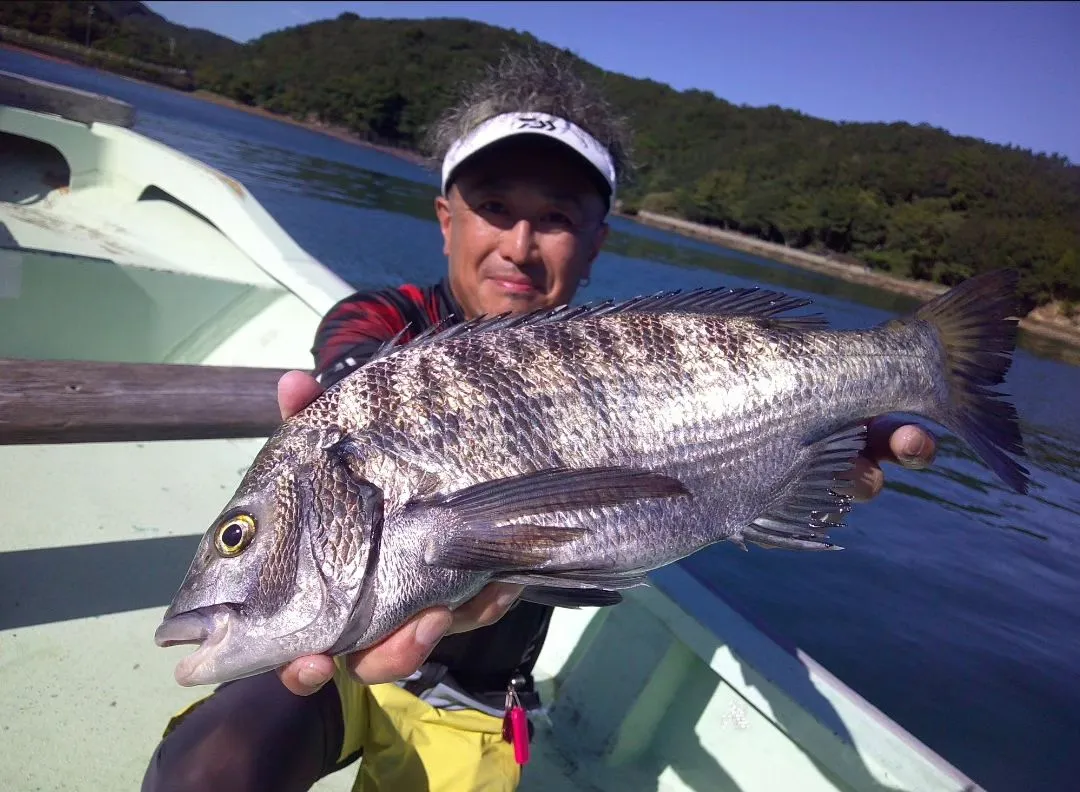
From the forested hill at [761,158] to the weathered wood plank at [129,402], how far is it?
6.66 ft

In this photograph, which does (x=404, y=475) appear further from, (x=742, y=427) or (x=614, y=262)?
(x=614, y=262)

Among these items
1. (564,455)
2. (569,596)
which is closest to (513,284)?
(564,455)

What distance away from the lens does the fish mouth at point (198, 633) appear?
119 centimetres

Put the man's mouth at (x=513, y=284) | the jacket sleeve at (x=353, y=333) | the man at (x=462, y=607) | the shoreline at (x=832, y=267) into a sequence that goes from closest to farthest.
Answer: the man at (x=462, y=607) < the jacket sleeve at (x=353, y=333) < the man's mouth at (x=513, y=284) < the shoreline at (x=832, y=267)

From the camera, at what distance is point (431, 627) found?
4.28 ft

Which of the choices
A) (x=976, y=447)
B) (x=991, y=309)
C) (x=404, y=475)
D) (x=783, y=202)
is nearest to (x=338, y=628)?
(x=404, y=475)

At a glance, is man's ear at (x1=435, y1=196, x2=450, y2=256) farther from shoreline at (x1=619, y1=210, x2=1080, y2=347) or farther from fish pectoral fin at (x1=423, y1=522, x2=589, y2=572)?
shoreline at (x1=619, y1=210, x2=1080, y2=347)

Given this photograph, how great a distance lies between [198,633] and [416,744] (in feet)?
3.12

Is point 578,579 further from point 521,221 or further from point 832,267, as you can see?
point 832,267

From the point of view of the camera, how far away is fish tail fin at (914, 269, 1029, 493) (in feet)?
6.16

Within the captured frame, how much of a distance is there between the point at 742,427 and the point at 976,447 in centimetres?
75

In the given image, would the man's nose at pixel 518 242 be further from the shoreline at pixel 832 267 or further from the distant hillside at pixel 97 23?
the distant hillside at pixel 97 23

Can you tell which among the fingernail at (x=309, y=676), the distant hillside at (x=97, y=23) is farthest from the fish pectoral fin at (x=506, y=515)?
the distant hillside at (x=97, y=23)

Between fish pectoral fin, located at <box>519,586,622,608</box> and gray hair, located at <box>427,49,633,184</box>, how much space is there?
64.5 inches
